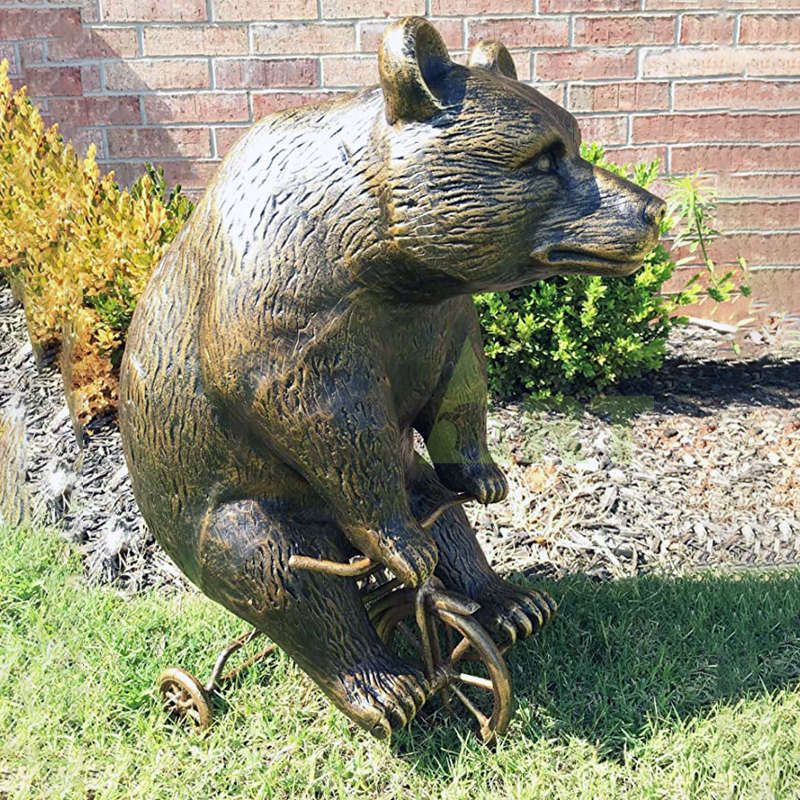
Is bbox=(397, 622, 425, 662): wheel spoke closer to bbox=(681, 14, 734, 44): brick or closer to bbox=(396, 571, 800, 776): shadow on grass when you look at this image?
bbox=(396, 571, 800, 776): shadow on grass

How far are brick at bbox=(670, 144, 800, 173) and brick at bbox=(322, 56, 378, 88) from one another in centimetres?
164


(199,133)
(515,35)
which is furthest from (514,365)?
(199,133)

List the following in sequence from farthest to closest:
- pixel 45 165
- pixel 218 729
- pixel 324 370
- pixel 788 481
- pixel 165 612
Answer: pixel 45 165 < pixel 788 481 < pixel 165 612 < pixel 218 729 < pixel 324 370

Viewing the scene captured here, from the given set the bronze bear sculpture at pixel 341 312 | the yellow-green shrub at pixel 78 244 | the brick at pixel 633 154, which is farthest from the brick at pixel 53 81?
the bronze bear sculpture at pixel 341 312

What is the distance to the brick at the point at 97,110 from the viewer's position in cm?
484

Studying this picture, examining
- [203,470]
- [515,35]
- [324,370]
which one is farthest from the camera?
[515,35]

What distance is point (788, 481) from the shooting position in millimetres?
3635

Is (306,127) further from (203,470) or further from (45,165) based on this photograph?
(45,165)

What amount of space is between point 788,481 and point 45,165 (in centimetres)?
354

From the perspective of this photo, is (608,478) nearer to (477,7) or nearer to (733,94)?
(733,94)

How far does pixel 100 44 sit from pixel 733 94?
3.26 m

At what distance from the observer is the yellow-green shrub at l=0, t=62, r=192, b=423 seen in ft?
12.2

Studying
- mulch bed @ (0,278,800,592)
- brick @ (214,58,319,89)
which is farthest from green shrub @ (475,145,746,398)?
brick @ (214,58,319,89)

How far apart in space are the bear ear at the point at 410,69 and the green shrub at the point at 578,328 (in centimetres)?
231
